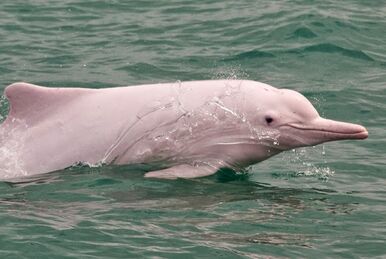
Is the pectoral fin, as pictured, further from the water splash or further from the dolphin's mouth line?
the water splash

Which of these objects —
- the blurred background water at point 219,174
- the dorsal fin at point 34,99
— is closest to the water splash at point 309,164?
the blurred background water at point 219,174

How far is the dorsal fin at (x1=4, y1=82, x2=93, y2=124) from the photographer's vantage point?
1393 centimetres

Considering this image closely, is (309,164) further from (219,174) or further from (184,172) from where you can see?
(184,172)

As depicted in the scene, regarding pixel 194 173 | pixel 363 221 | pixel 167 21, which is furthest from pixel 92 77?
pixel 363 221

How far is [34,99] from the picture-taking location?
14023 millimetres

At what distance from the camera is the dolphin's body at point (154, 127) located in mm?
13977

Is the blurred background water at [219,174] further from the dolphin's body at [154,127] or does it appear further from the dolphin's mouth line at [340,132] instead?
the dolphin's mouth line at [340,132]

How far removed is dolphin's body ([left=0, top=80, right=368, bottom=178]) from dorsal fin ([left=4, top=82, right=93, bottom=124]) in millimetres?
13

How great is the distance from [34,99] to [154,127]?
161 cm

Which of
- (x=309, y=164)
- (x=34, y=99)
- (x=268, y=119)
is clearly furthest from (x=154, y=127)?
(x=309, y=164)

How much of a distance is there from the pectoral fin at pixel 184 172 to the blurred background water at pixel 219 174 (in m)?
0.13

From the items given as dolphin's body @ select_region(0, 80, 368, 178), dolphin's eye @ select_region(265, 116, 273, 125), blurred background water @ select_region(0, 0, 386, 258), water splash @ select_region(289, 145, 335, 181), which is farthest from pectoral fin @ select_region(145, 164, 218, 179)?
water splash @ select_region(289, 145, 335, 181)

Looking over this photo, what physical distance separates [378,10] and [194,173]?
12.0 m

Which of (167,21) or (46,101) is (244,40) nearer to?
(167,21)
